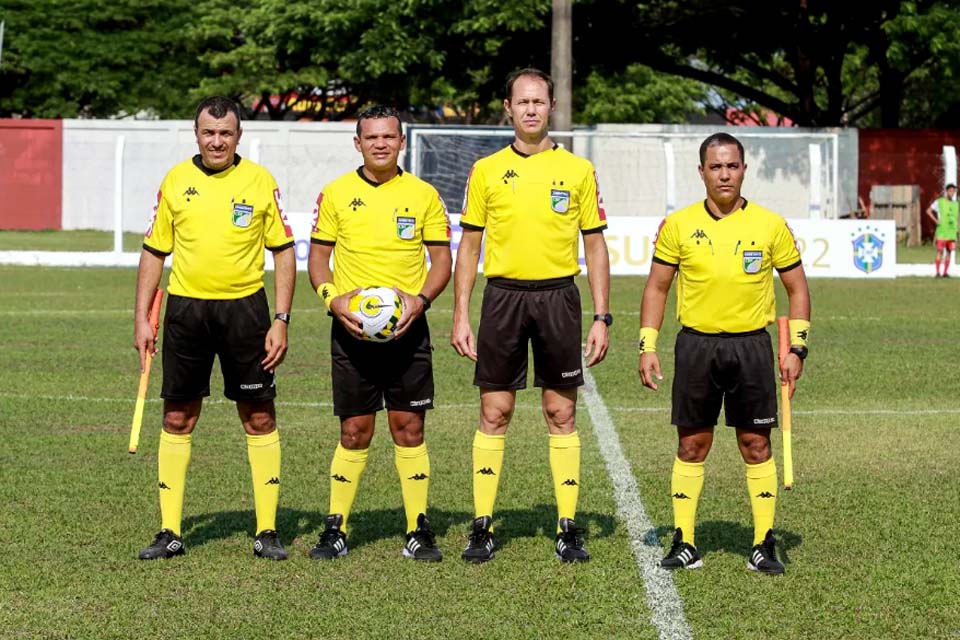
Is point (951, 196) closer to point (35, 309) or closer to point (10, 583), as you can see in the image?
point (35, 309)

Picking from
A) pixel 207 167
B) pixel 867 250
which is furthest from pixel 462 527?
pixel 867 250

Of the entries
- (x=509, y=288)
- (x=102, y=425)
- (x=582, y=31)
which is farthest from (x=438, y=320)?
(x=582, y=31)

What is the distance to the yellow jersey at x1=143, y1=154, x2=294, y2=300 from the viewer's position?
6.99 metres

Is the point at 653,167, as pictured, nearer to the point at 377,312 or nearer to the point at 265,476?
the point at 265,476

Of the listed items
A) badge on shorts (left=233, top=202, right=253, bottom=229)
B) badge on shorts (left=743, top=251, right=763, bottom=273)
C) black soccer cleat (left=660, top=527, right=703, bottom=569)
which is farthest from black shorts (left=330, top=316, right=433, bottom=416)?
badge on shorts (left=743, top=251, right=763, bottom=273)

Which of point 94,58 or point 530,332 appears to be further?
point 94,58

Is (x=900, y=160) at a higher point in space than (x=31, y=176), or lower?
higher

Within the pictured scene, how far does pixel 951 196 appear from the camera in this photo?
2697 cm

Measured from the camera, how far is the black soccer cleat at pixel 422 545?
707cm

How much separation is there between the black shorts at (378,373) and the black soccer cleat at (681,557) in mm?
1266

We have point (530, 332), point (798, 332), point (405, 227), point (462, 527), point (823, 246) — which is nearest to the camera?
point (798, 332)

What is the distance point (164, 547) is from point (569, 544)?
1807mm

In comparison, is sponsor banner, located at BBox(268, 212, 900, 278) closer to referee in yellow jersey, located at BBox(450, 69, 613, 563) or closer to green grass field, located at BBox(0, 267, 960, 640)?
green grass field, located at BBox(0, 267, 960, 640)

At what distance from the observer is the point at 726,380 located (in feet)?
22.9
